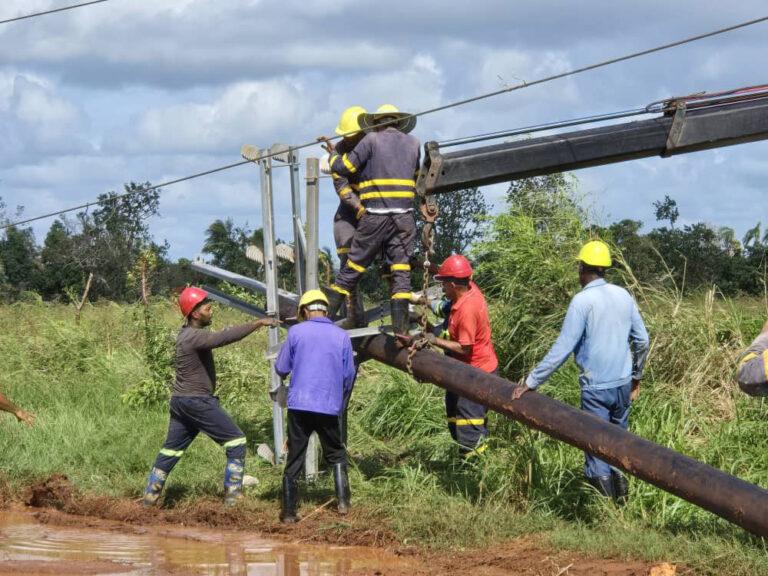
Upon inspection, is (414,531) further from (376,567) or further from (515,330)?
(515,330)

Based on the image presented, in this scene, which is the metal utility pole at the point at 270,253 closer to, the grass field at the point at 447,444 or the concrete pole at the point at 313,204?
the concrete pole at the point at 313,204

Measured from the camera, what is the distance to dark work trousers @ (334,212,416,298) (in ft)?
31.1

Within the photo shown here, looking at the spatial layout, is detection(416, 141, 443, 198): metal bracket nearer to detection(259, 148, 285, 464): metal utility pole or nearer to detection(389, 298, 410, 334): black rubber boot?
detection(389, 298, 410, 334): black rubber boot

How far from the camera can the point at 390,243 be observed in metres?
9.58

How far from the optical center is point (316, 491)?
1024 cm

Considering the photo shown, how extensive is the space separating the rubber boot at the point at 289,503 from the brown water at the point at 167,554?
13.9 inches

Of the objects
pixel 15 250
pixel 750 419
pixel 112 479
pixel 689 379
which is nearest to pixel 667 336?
pixel 689 379

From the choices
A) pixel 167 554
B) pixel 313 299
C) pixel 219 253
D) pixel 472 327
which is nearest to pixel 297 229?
pixel 313 299

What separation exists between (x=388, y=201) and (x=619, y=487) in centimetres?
312

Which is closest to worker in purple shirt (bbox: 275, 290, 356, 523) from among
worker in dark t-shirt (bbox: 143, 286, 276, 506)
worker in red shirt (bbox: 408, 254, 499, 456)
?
worker in dark t-shirt (bbox: 143, 286, 276, 506)

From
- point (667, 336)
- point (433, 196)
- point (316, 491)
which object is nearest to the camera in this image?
point (433, 196)

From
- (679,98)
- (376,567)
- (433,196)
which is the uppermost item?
(679,98)

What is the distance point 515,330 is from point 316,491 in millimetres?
3471

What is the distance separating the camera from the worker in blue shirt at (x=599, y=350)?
28.6 feet
